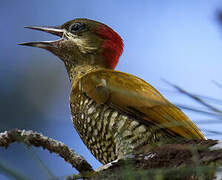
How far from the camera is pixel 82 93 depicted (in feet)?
8.89

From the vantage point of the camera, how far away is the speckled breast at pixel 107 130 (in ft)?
7.43

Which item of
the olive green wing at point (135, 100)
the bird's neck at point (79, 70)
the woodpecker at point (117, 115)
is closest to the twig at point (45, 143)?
the woodpecker at point (117, 115)

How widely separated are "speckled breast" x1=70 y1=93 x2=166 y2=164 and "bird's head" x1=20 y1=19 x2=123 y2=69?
2.55ft

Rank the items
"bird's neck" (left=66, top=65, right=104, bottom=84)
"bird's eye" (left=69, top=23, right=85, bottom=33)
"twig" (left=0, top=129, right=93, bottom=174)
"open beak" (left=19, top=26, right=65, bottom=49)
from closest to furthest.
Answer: "twig" (left=0, top=129, right=93, bottom=174) → "bird's neck" (left=66, top=65, right=104, bottom=84) → "open beak" (left=19, top=26, right=65, bottom=49) → "bird's eye" (left=69, top=23, right=85, bottom=33)

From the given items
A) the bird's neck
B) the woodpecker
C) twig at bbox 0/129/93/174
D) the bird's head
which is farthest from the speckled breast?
the bird's head

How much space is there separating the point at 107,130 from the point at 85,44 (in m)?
1.29

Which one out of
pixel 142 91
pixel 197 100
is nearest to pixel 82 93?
pixel 142 91

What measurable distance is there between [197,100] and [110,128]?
4.42 feet

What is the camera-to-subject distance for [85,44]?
346 centimetres

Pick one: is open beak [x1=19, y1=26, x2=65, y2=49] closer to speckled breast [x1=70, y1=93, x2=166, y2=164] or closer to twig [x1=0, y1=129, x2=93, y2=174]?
speckled breast [x1=70, y1=93, x2=166, y2=164]

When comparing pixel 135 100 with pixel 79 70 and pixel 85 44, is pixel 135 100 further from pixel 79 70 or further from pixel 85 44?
pixel 85 44

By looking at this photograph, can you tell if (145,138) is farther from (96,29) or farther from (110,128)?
(96,29)

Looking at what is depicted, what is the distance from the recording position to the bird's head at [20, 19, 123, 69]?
3408 mm

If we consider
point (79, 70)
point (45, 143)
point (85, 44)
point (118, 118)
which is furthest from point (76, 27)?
point (45, 143)
